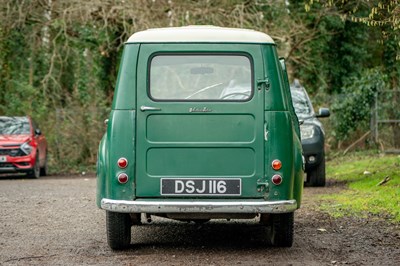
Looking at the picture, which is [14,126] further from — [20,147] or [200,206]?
[200,206]

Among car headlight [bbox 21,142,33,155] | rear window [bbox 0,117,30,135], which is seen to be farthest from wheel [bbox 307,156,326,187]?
rear window [bbox 0,117,30,135]

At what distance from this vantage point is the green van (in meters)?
8.66

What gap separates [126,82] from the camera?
8.81 meters

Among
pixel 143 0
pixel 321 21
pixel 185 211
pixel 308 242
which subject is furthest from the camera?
pixel 321 21

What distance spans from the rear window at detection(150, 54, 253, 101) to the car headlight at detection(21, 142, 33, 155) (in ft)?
48.4

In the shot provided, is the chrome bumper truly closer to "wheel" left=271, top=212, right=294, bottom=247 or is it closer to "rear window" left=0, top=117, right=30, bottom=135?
"wheel" left=271, top=212, right=294, bottom=247

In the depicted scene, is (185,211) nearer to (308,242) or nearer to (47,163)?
(308,242)

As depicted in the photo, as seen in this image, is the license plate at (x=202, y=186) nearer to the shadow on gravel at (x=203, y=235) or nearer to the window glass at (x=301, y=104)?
the shadow on gravel at (x=203, y=235)

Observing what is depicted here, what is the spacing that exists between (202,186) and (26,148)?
49.9ft

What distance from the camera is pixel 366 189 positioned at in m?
15.9

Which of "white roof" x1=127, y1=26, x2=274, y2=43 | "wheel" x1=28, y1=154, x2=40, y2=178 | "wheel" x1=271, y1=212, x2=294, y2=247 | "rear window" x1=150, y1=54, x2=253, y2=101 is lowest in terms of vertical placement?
"wheel" x1=28, y1=154, x2=40, y2=178

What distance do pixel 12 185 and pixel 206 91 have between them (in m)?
12.1

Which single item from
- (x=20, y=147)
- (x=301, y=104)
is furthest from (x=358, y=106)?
(x=20, y=147)

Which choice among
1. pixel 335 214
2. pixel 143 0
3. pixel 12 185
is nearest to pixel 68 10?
pixel 143 0
